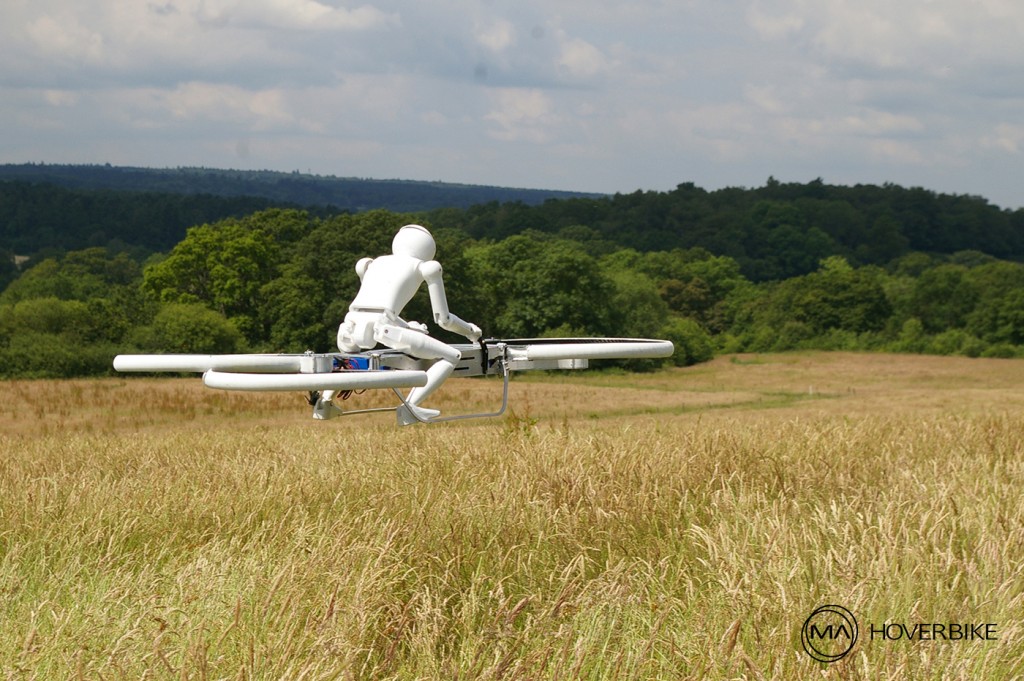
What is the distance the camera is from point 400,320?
667 cm

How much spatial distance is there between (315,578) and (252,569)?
0.59 meters

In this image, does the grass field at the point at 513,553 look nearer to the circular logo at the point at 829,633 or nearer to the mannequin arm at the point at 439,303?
the circular logo at the point at 829,633

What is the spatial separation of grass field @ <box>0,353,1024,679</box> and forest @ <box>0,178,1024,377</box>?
1023 cm

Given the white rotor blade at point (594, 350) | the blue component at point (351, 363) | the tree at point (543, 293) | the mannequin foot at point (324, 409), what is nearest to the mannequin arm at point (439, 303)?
the white rotor blade at point (594, 350)

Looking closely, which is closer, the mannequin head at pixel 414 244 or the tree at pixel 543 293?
the mannequin head at pixel 414 244

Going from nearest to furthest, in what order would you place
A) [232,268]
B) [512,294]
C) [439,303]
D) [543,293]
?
1. [439,303]
2. [543,293]
3. [232,268]
4. [512,294]

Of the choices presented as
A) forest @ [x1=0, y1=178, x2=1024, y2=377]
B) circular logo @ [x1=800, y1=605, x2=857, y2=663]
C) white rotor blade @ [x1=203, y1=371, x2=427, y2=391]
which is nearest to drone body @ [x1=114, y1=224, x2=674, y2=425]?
white rotor blade @ [x1=203, y1=371, x2=427, y2=391]

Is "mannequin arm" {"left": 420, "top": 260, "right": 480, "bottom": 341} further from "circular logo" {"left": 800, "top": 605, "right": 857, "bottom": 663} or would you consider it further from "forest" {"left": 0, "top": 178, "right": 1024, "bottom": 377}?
"forest" {"left": 0, "top": 178, "right": 1024, "bottom": 377}

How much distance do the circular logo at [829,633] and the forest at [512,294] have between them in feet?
50.7

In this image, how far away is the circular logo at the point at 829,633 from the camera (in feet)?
20.4

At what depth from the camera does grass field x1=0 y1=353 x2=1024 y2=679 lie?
20.0 feet

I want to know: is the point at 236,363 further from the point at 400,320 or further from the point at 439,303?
the point at 439,303

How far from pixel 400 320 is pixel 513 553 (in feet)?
8.24

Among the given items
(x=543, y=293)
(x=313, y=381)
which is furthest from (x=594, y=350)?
(x=543, y=293)
